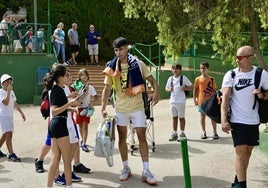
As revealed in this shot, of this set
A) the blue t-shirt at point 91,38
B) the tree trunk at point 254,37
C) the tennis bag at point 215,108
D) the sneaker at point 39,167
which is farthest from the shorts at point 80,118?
the blue t-shirt at point 91,38

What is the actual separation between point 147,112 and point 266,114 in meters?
1.99

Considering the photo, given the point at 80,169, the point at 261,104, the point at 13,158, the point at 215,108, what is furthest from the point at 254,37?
the point at 13,158

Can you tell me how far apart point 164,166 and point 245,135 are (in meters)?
2.29

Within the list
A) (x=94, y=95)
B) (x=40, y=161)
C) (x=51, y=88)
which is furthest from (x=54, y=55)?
(x=51, y=88)

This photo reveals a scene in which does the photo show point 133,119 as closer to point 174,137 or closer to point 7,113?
point 7,113

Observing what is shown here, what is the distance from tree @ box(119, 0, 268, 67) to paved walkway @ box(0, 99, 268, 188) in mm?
1807

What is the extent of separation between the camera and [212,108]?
6.57m

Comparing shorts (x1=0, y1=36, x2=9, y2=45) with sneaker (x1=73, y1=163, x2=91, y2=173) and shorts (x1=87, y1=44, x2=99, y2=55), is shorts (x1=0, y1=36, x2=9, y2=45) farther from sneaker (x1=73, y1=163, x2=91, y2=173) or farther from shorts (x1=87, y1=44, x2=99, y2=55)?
sneaker (x1=73, y1=163, x2=91, y2=173)

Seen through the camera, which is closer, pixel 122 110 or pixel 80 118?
pixel 122 110

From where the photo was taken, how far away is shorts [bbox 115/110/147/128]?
282 inches

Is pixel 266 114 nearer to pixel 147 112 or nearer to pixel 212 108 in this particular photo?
pixel 212 108

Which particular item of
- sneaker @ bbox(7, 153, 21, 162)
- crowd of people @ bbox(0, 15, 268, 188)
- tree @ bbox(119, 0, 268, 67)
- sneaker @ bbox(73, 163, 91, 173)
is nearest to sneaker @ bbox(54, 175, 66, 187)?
crowd of people @ bbox(0, 15, 268, 188)

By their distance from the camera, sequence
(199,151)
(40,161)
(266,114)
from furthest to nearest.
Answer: (199,151), (40,161), (266,114)

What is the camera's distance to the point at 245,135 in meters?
6.18
